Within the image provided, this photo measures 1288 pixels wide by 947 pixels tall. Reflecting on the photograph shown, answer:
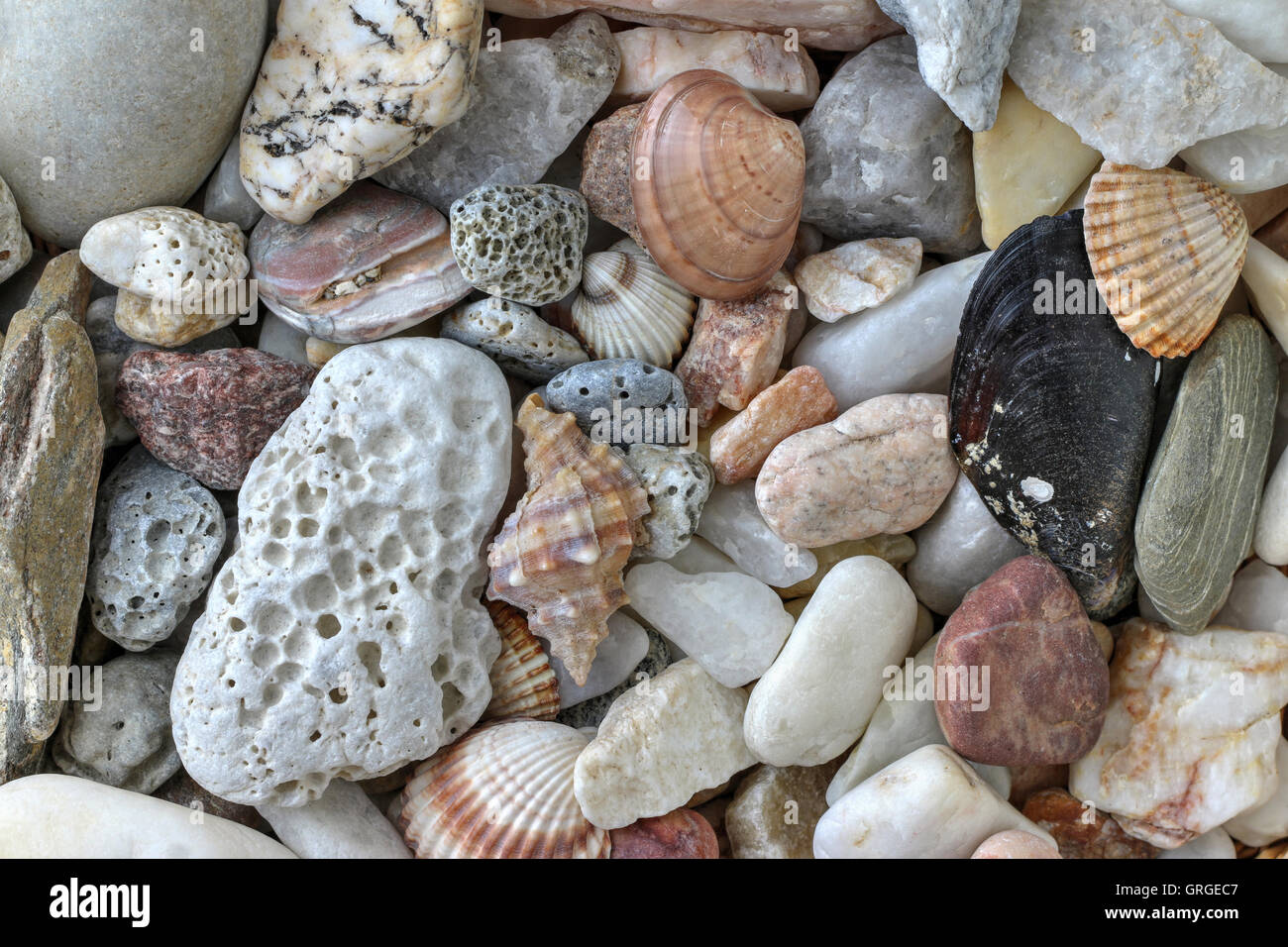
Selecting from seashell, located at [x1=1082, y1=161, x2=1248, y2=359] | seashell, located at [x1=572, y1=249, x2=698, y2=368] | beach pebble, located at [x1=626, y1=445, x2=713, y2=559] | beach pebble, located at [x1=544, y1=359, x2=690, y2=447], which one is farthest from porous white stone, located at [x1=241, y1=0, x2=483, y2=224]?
seashell, located at [x1=1082, y1=161, x2=1248, y2=359]

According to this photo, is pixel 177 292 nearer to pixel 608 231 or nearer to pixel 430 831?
pixel 608 231

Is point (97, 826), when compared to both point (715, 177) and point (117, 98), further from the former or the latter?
point (715, 177)

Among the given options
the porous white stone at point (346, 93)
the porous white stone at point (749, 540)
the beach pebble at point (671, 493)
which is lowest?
the porous white stone at point (749, 540)

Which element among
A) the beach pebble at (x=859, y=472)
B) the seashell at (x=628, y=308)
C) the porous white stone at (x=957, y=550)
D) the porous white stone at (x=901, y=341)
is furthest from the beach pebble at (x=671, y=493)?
the porous white stone at (x=957, y=550)

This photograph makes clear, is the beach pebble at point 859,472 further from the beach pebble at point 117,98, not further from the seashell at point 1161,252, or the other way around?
the beach pebble at point 117,98

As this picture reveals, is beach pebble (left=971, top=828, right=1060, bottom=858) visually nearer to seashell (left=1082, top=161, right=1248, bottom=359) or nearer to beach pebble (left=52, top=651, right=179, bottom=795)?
seashell (left=1082, top=161, right=1248, bottom=359)
